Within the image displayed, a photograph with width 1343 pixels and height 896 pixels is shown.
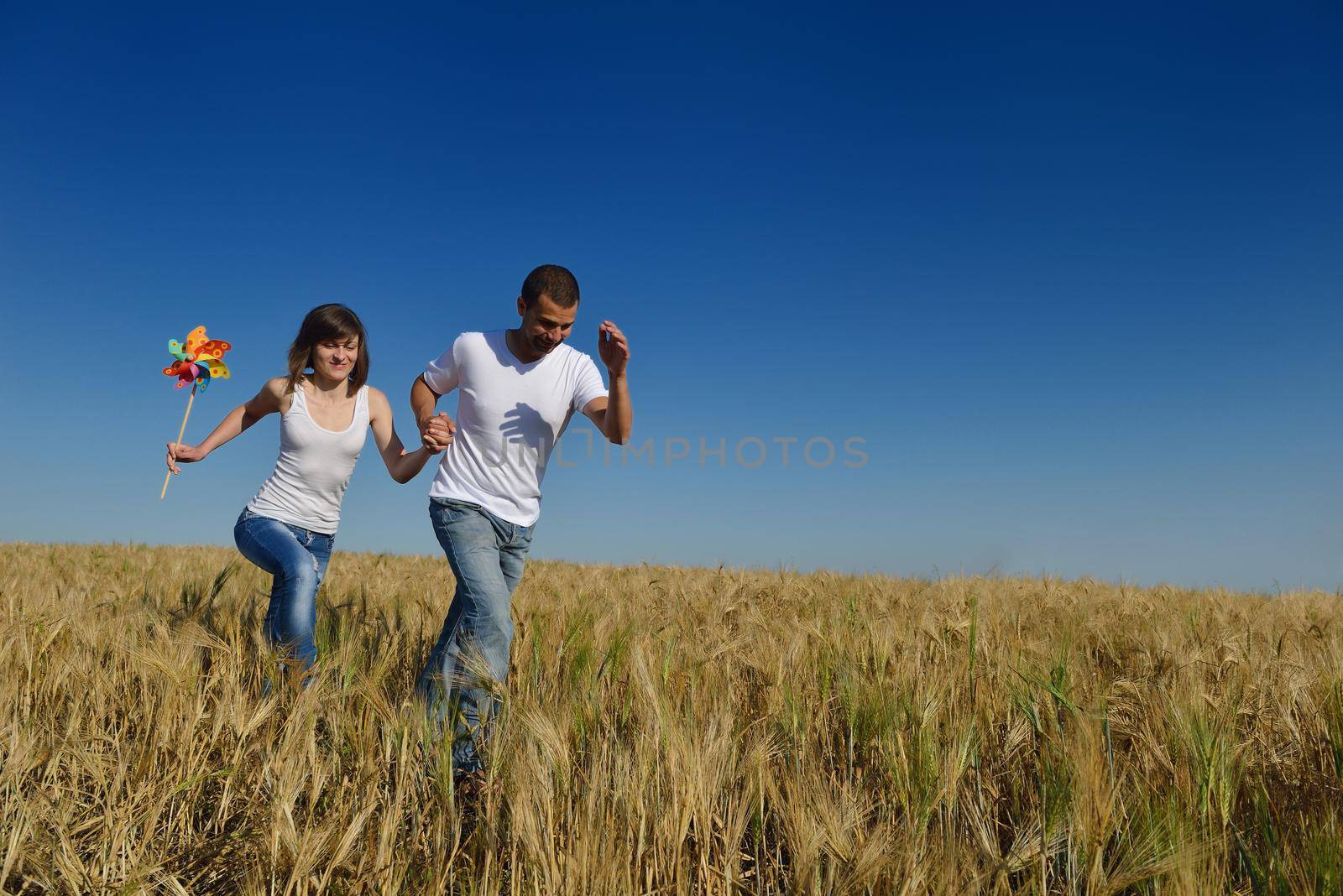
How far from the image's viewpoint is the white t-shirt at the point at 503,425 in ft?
10.9

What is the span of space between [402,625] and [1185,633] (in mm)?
4222

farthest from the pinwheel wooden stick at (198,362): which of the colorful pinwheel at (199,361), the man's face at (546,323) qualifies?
the man's face at (546,323)

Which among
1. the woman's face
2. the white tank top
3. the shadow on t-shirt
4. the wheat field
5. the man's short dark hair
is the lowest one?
the wheat field

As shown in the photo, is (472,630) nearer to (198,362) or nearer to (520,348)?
(520,348)

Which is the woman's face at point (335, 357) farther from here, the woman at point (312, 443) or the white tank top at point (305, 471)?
the white tank top at point (305, 471)

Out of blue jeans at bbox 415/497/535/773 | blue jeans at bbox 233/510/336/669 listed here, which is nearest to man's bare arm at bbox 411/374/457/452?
blue jeans at bbox 415/497/535/773

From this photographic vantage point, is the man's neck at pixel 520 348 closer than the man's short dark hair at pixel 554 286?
No

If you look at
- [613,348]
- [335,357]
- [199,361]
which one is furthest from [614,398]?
[199,361]

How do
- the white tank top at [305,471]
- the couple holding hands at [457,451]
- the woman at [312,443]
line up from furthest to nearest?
the white tank top at [305,471]
the woman at [312,443]
the couple holding hands at [457,451]

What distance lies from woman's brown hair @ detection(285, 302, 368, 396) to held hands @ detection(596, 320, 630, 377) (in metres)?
1.56

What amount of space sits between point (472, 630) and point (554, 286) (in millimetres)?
1433

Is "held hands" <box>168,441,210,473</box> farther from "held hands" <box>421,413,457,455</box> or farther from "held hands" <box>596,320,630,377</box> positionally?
"held hands" <box>596,320,630,377</box>

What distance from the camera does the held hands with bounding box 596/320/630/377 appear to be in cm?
318

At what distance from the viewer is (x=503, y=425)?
337cm
